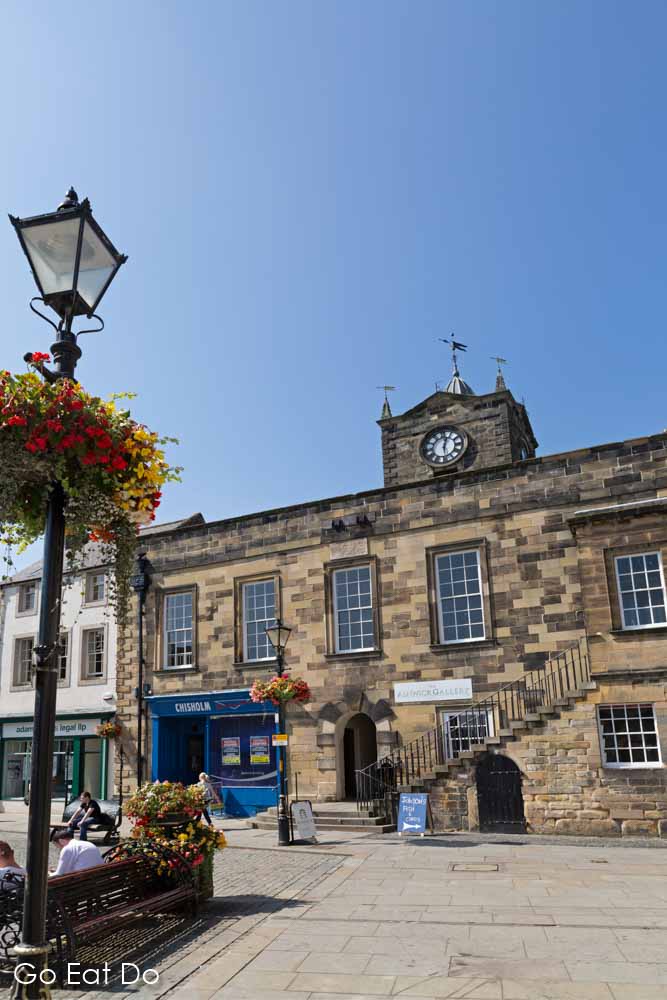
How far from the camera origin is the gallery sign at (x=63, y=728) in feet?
84.3

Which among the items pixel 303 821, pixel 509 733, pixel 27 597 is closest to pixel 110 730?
pixel 27 597

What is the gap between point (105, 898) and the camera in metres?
8.34

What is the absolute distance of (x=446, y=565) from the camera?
20531 mm

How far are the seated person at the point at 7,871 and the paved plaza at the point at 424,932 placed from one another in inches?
42.7

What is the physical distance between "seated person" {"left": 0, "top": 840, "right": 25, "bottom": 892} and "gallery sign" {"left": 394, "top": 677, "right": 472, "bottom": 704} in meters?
12.7

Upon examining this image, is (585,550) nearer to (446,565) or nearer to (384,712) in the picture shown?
(446,565)

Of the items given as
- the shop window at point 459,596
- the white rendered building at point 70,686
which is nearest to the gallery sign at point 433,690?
the shop window at point 459,596

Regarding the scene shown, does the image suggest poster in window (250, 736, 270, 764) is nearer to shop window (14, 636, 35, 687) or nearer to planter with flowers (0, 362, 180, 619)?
shop window (14, 636, 35, 687)

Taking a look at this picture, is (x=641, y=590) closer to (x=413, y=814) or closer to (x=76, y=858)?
(x=413, y=814)

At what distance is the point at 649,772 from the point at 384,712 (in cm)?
668

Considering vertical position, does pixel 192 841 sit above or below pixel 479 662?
below

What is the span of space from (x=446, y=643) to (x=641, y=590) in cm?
492

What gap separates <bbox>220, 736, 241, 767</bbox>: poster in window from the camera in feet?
75.7

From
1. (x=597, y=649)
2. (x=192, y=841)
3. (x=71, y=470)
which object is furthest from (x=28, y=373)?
(x=597, y=649)
